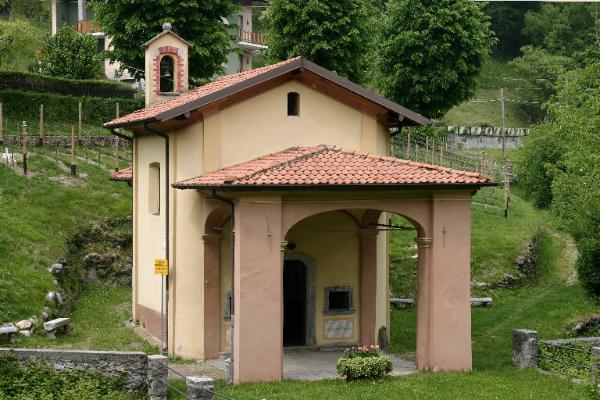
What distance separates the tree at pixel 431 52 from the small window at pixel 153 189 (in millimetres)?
23637

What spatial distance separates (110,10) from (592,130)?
73.8 feet

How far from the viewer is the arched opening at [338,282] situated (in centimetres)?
2405

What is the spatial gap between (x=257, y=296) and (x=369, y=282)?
494 centimetres

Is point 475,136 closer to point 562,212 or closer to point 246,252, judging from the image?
point 562,212

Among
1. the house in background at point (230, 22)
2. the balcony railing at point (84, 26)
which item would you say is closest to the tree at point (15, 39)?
the balcony railing at point (84, 26)

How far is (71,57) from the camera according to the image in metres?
48.5

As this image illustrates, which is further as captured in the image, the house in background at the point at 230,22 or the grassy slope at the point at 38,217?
the house in background at the point at 230,22

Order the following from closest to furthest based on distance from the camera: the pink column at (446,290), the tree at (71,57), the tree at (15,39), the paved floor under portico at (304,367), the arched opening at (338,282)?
the paved floor under portico at (304,367) < the pink column at (446,290) < the arched opening at (338,282) < the tree at (15,39) < the tree at (71,57)

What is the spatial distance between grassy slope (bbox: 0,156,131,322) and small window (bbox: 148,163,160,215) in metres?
3.67

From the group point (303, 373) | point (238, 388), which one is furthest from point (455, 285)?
point (238, 388)

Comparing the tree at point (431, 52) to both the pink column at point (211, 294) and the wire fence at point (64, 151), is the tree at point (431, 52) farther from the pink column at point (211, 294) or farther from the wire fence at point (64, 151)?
the pink column at point (211, 294)

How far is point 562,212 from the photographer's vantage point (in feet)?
98.5

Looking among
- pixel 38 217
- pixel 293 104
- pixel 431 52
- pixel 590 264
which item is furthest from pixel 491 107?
pixel 293 104

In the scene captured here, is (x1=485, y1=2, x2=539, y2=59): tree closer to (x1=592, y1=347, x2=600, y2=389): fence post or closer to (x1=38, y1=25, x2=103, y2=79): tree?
(x1=38, y1=25, x2=103, y2=79): tree
